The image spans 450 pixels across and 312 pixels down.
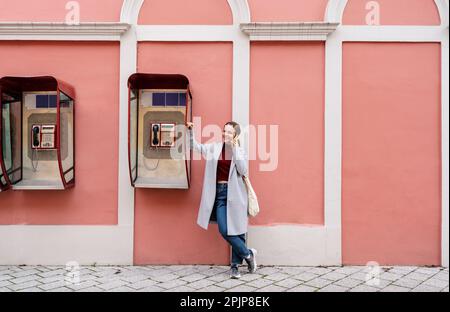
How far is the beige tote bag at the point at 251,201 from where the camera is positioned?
4527mm

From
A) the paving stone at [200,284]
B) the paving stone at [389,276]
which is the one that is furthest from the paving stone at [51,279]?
the paving stone at [389,276]

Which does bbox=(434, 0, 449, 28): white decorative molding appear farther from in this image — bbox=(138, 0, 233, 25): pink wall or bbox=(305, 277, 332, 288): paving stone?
bbox=(305, 277, 332, 288): paving stone

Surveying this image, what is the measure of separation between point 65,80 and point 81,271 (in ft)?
7.92

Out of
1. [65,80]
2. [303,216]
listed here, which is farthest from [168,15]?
[303,216]

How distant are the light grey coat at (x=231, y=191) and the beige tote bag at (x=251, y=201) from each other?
38 mm

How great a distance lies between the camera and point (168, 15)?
4.99 m

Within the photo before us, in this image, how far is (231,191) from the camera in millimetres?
4465

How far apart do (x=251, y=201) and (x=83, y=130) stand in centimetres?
234

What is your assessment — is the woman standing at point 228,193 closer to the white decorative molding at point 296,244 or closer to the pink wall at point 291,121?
the white decorative molding at point 296,244

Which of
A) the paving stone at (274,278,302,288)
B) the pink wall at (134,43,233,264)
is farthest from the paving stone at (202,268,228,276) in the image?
the paving stone at (274,278,302,288)

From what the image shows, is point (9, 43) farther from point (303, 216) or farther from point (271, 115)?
point (303, 216)

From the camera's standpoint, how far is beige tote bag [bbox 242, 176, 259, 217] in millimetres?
4527

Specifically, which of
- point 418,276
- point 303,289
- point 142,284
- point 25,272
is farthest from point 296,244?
point 25,272

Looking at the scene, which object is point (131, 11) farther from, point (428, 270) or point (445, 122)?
point (428, 270)
